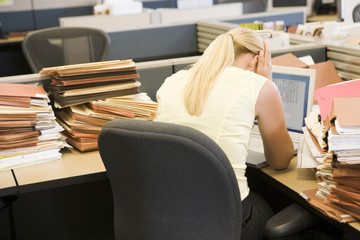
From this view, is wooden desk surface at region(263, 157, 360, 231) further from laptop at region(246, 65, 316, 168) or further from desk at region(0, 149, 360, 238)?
laptop at region(246, 65, 316, 168)

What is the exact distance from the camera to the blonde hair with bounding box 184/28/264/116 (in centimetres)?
148

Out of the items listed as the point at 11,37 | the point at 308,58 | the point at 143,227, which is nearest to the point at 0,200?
the point at 143,227

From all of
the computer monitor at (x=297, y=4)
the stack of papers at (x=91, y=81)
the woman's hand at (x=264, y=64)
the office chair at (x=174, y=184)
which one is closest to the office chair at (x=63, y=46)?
the stack of papers at (x=91, y=81)

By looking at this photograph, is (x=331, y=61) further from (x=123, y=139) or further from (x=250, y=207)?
(x=123, y=139)

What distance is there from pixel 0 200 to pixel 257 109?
1.03 metres

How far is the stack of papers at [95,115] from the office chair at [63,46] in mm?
1330

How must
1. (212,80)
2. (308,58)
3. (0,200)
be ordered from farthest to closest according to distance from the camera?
(308,58) < (0,200) < (212,80)

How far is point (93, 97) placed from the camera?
1.90 meters

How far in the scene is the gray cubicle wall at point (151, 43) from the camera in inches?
128

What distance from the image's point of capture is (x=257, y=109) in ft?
4.99

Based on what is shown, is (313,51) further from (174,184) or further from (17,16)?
(17,16)

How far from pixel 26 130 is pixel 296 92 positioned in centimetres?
100

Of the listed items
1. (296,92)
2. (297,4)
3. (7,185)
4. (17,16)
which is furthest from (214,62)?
(17,16)

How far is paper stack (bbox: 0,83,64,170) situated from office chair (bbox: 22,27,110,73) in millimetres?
1423
